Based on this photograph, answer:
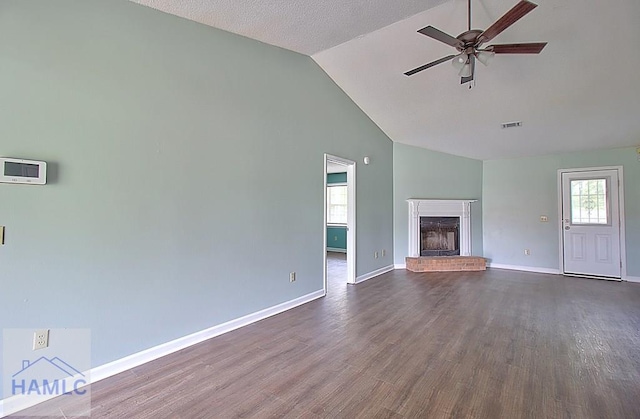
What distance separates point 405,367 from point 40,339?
264 cm

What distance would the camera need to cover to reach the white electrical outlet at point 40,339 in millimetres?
2025

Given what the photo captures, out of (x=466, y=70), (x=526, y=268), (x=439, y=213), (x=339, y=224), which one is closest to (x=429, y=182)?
(x=439, y=213)

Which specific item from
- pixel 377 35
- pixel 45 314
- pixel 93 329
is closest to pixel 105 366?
pixel 93 329

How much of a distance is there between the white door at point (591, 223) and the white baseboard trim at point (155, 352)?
226 inches

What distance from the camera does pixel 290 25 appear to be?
3168mm

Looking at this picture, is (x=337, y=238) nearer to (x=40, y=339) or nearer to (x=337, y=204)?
(x=337, y=204)

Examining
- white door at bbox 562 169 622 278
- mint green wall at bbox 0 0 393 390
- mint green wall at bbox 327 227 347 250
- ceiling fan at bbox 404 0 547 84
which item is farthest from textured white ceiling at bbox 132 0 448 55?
mint green wall at bbox 327 227 347 250

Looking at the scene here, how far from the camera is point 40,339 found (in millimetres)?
2041

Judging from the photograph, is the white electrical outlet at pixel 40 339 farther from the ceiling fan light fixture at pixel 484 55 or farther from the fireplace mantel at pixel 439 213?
the fireplace mantel at pixel 439 213

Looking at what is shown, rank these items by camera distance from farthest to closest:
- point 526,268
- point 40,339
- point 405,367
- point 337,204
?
point 337,204, point 526,268, point 405,367, point 40,339

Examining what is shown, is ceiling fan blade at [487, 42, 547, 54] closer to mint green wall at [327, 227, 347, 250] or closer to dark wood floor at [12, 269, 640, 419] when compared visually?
dark wood floor at [12, 269, 640, 419]

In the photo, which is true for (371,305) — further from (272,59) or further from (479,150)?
(479,150)

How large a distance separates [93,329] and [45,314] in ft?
1.04

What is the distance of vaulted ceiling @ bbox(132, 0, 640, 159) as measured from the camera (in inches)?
113
